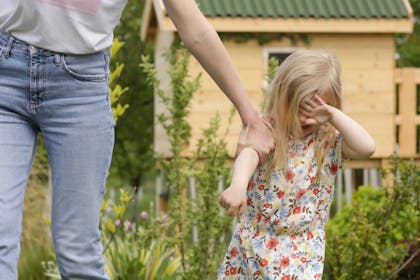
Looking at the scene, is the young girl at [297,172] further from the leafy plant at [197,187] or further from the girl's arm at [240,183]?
the leafy plant at [197,187]

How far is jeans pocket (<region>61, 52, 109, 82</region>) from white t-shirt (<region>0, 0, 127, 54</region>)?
3 centimetres

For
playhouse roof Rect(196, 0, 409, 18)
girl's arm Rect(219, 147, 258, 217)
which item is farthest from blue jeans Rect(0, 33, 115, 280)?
playhouse roof Rect(196, 0, 409, 18)

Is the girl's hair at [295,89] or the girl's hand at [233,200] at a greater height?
the girl's hair at [295,89]

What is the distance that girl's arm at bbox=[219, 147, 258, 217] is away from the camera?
3297mm

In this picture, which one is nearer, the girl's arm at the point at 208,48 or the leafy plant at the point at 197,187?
the girl's arm at the point at 208,48

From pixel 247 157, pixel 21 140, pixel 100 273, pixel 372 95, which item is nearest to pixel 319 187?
pixel 247 157

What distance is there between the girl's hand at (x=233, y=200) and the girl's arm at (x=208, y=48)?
1.17 ft

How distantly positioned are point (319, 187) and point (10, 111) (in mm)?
1456

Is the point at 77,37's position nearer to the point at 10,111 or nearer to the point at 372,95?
the point at 10,111

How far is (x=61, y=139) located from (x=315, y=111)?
1.12m

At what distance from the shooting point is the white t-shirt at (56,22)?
9.79 feet

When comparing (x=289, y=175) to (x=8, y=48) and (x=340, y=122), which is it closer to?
(x=340, y=122)

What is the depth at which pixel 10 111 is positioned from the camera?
10.0 ft

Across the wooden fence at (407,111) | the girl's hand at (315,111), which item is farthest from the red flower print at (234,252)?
the wooden fence at (407,111)
